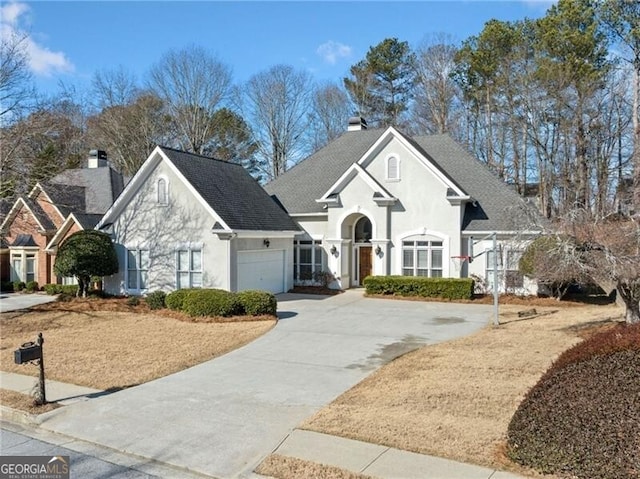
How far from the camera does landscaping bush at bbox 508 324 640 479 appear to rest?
5.13m

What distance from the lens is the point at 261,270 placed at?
21.4 metres

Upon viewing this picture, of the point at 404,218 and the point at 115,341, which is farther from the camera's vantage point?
the point at 404,218

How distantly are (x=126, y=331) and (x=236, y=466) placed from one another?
971 cm

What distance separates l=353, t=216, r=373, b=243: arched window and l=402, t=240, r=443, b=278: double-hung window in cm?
273

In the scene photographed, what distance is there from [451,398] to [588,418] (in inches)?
107

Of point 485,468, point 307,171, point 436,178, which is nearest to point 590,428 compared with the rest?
point 485,468

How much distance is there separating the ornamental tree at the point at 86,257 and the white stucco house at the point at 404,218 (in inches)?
344

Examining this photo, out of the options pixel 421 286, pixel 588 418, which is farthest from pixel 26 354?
pixel 421 286

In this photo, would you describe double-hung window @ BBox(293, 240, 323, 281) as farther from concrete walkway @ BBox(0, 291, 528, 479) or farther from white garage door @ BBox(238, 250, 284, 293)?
concrete walkway @ BBox(0, 291, 528, 479)

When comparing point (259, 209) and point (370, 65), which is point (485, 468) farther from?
point (370, 65)

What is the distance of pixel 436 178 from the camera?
2247cm

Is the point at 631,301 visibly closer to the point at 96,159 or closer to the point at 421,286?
the point at 421,286

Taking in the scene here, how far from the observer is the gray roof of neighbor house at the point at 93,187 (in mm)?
27688

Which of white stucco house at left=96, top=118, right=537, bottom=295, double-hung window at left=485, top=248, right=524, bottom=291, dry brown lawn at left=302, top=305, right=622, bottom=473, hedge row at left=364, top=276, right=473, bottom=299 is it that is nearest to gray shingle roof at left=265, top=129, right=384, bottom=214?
white stucco house at left=96, top=118, right=537, bottom=295
